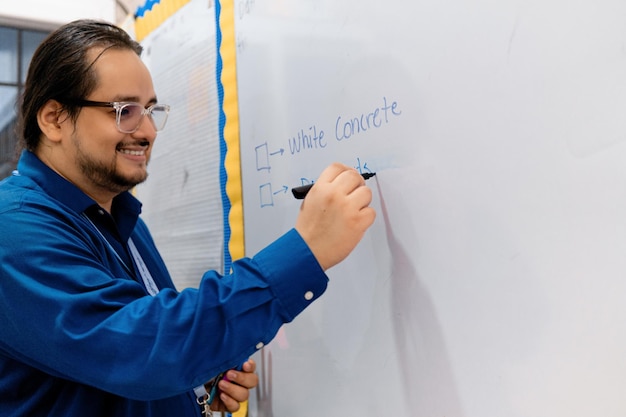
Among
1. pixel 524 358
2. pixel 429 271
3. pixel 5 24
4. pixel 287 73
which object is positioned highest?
pixel 5 24

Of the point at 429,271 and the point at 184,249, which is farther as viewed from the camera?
the point at 184,249

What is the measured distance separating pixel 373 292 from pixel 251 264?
0.23 metres

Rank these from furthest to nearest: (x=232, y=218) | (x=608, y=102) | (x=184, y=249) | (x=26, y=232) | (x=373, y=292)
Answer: (x=184, y=249) < (x=232, y=218) < (x=373, y=292) < (x=26, y=232) < (x=608, y=102)

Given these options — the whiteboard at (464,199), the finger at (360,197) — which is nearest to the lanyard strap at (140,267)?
the whiteboard at (464,199)

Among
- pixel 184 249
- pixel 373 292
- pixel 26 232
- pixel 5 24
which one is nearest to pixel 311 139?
pixel 373 292

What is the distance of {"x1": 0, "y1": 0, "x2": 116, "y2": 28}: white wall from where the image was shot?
176cm

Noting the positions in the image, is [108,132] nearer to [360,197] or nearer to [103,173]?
[103,173]

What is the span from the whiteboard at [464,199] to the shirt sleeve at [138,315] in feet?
0.58

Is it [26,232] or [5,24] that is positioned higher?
[5,24]

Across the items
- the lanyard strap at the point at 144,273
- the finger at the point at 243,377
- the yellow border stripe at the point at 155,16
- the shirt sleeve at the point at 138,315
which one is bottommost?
the finger at the point at 243,377

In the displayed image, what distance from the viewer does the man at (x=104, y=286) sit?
57 centimetres

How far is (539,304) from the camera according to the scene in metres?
0.57

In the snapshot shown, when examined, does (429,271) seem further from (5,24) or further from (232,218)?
(5,24)

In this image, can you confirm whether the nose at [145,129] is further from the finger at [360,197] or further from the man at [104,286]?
the finger at [360,197]
